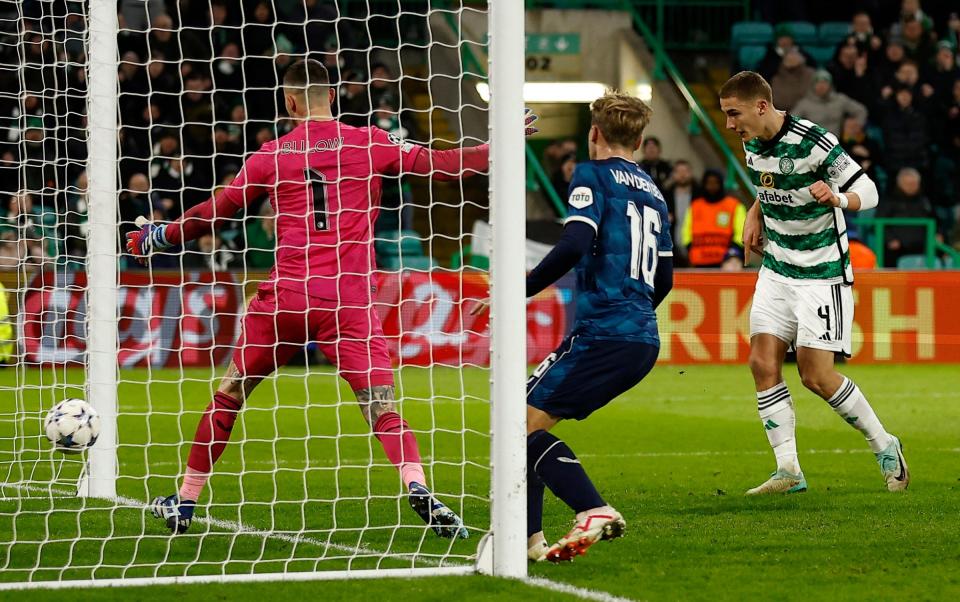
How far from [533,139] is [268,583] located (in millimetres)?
17852

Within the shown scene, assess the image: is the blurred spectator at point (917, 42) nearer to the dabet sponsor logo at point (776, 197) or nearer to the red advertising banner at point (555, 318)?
the red advertising banner at point (555, 318)

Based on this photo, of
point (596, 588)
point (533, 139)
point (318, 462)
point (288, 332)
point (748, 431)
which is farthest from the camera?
point (533, 139)

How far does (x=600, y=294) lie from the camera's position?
5.20 meters

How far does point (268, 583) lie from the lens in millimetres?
4766

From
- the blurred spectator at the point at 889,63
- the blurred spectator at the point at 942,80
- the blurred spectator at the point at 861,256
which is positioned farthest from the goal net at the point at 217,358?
the blurred spectator at the point at 942,80

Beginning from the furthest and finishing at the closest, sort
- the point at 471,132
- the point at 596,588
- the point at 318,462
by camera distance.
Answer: the point at 471,132, the point at 318,462, the point at 596,588

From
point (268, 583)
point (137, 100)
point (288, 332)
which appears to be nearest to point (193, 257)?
point (137, 100)

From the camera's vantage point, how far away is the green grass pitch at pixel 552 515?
15.8ft

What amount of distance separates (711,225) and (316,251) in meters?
11.2

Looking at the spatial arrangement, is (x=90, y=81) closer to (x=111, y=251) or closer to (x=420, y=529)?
(x=111, y=251)

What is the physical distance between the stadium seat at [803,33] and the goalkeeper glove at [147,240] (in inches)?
683

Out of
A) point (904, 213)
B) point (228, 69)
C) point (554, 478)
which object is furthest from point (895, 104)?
point (554, 478)

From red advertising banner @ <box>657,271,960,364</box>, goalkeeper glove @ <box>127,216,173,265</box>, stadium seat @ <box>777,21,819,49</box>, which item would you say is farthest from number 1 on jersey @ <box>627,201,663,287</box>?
stadium seat @ <box>777,21,819,49</box>

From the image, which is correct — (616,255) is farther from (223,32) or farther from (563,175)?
(563,175)
